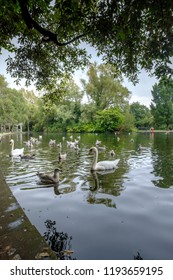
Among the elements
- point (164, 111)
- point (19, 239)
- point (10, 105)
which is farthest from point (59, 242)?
point (164, 111)

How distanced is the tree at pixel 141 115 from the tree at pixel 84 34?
71419 mm

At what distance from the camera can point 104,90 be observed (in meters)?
63.3

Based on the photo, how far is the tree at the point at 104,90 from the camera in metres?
62.2

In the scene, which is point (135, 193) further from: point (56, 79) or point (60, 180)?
point (56, 79)

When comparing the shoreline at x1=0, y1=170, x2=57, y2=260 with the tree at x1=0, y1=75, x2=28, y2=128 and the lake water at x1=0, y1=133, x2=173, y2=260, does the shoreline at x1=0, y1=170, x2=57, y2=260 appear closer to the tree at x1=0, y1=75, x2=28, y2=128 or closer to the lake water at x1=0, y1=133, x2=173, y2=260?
the lake water at x1=0, y1=133, x2=173, y2=260

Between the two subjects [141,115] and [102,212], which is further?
[141,115]

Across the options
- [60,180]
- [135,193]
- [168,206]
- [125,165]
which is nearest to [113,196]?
[135,193]

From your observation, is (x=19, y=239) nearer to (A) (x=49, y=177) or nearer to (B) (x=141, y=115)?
(A) (x=49, y=177)

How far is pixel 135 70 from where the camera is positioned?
8156mm

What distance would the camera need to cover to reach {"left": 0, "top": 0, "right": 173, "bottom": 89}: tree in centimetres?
563

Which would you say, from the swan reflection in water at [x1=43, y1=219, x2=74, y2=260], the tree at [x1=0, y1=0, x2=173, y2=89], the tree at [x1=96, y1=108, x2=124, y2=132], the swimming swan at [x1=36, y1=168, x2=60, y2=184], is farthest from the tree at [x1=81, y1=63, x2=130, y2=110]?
the swan reflection in water at [x1=43, y1=219, x2=74, y2=260]

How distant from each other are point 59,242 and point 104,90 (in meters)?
60.7

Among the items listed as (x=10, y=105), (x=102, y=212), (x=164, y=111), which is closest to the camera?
(x=102, y=212)

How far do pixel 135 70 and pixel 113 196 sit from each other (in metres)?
4.36
